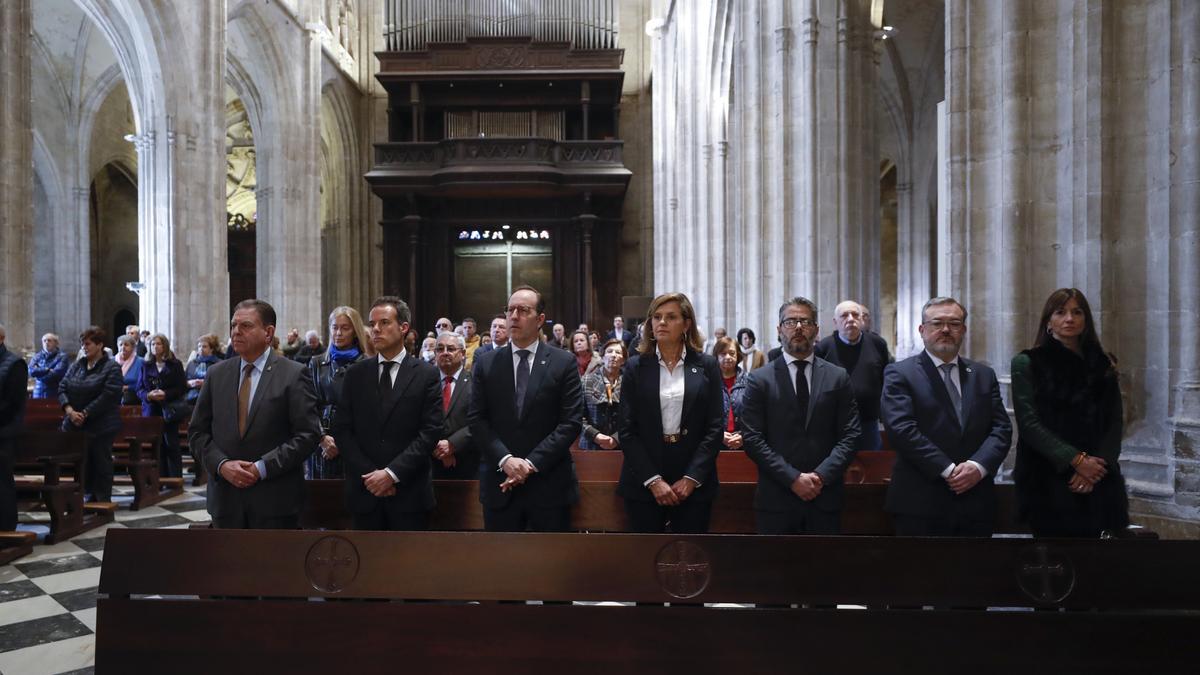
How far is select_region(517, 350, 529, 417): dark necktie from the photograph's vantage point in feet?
11.2

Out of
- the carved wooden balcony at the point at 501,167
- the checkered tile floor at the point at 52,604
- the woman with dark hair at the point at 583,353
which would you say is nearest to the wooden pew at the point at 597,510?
the checkered tile floor at the point at 52,604

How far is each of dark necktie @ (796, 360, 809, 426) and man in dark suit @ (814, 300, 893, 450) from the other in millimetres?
1583

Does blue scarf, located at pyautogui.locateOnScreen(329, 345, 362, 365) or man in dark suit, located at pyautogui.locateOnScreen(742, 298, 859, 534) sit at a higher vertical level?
blue scarf, located at pyautogui.locateOnScreen(329, 345, 362, 365)

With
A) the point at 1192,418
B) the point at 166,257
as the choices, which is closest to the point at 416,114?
the point at 166,257

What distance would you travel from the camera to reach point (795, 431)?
11.0ft

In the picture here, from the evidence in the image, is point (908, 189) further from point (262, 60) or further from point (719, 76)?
point (262, 60)

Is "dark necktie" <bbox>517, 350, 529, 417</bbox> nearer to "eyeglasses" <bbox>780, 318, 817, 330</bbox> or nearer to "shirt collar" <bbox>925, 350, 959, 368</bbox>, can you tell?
"eyeglasses" <bbox>780, 318, 817, 330</bbox>

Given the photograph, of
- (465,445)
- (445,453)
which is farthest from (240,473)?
(465,445)

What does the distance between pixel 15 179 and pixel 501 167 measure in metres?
11.9

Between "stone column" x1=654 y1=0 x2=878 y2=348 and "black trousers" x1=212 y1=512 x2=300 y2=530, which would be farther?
"stone column" x1=654 y1=0 x2=878 y2=348

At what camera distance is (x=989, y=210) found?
521 cm

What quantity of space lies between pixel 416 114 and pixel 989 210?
19973mm

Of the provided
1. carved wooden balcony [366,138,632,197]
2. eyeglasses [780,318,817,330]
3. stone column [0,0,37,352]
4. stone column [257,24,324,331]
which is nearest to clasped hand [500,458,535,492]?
eyeglasses [780,318,817,330]

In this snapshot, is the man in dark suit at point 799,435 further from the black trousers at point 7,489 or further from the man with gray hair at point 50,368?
Result: the man with gray hair at point 50,368
